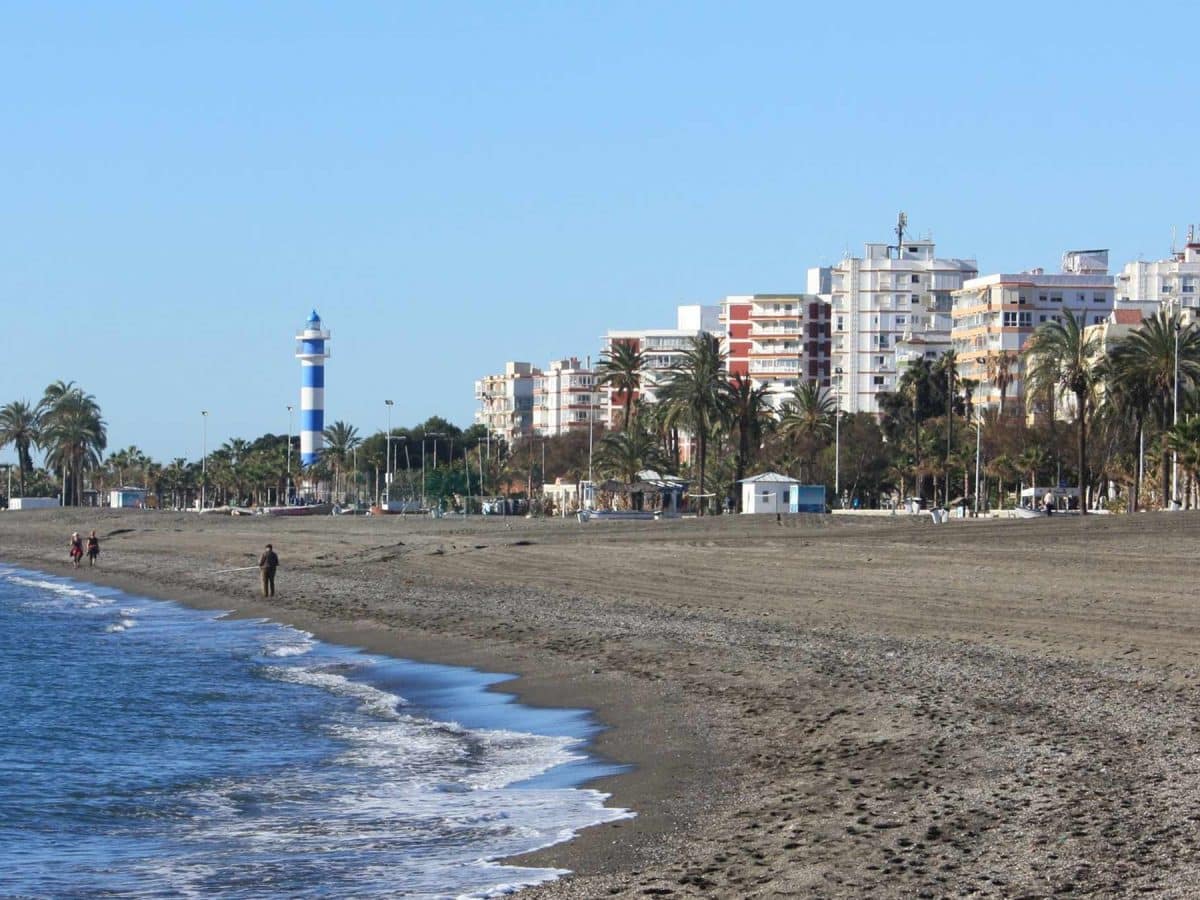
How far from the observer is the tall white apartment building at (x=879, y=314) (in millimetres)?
149375

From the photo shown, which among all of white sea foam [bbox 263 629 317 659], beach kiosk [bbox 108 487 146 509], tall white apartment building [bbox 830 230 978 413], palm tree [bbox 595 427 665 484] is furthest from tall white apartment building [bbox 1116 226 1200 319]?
white sea foam [bbox 263 629 317 659]

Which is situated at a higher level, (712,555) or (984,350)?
(984,350)

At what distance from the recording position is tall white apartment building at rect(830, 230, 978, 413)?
14938 centimetres

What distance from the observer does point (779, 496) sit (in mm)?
80688

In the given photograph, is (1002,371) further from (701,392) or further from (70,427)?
(70,427)

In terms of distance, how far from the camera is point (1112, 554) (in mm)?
39500

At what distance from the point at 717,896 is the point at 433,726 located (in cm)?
1207

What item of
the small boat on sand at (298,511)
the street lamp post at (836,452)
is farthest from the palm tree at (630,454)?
the small boat on sand at (298,511)

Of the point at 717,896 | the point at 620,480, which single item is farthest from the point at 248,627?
the point at 620,480

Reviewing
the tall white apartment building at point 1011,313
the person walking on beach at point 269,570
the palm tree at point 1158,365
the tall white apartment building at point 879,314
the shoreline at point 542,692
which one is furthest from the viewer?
the tall white apartment building at point 879,314

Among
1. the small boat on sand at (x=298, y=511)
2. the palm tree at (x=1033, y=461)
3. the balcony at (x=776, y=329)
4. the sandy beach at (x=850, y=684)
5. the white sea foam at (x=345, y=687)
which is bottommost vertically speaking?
the white sea foam at (x=345, y=687)

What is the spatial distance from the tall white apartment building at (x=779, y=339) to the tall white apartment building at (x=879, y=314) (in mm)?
6857

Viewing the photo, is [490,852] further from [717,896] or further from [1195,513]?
[1195,513]

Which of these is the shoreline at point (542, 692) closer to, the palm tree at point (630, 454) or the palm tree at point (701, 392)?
the palm tree at point (701, 392)
